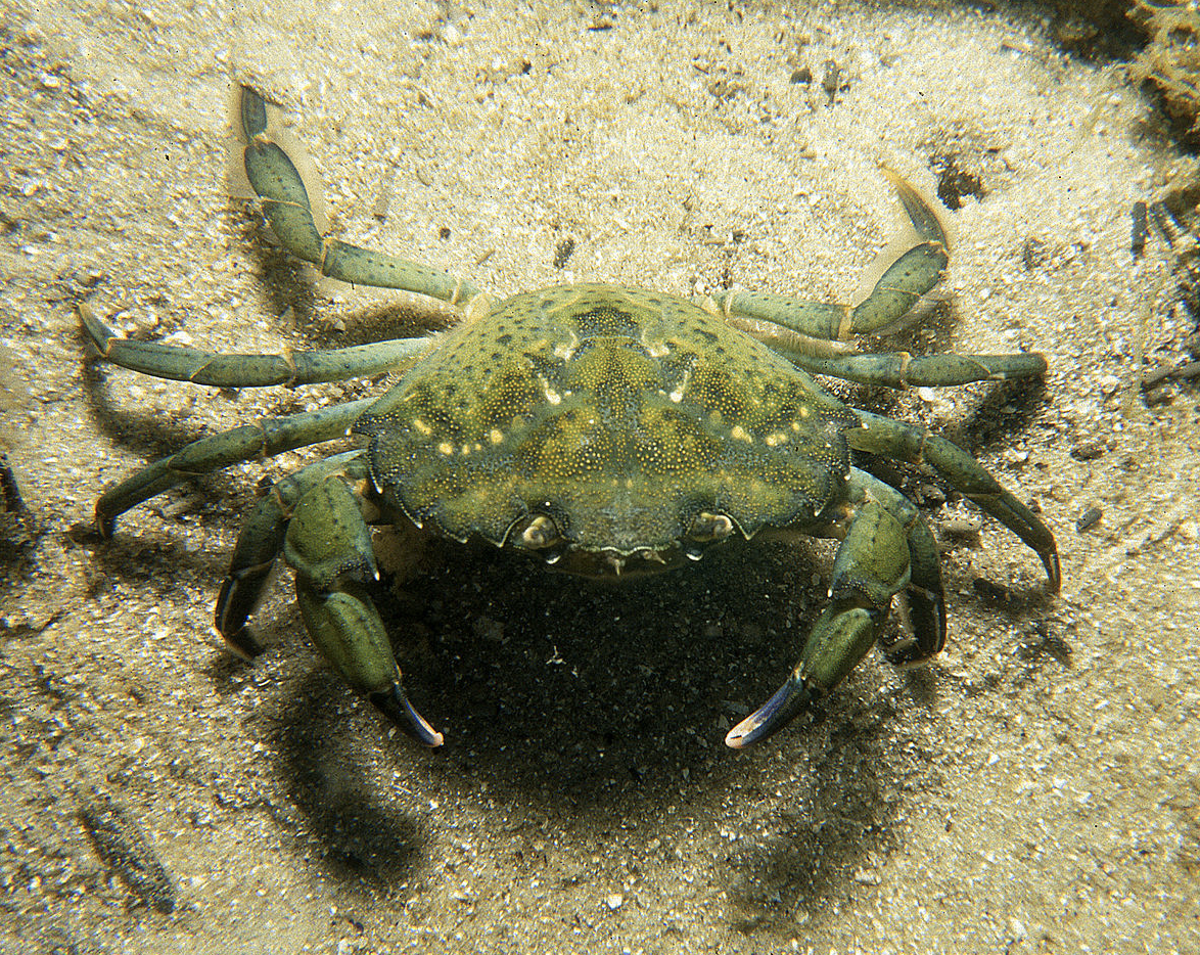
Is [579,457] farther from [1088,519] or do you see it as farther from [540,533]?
[1088,519]

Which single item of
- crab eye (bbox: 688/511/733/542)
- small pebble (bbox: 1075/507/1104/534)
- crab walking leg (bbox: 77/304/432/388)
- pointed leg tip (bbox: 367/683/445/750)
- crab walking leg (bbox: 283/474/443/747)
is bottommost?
pointed leg tip (bbox: 367/683/445/750)

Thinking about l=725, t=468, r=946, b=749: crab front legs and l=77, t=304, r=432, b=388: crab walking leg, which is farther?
l=77, t=304, r=432, b=388: crab walking leg

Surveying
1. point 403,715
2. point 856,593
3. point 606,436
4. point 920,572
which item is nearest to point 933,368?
point 920,572

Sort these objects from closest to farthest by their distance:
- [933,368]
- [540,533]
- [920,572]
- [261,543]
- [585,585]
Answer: [540,533] → [261,543] → [920,572] → [933,368] → [585,585]

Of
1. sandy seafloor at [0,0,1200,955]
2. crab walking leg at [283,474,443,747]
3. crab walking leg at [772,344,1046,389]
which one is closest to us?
crab walking leg at [283,474,443,747]

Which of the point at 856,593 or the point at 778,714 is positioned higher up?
the point at 856,593

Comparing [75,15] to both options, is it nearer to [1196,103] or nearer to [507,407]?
[507,407]

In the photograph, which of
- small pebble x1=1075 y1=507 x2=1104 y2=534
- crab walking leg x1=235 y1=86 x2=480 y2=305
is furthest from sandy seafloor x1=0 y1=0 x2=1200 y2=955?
crab walking leg x1=235 y1=86 x2=480 y2=305

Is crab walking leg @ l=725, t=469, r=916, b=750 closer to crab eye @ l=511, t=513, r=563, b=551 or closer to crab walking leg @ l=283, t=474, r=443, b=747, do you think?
crab eye @ l=511, t=513, r=563, b=551
